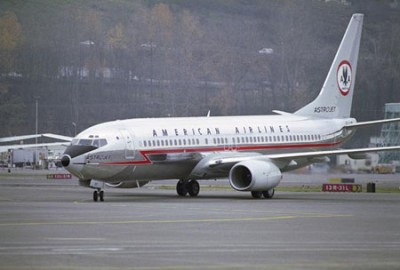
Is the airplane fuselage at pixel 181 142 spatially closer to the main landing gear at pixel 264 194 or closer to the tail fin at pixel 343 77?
the tail fin at pixel 343 77

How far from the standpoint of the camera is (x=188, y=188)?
45.8 metres

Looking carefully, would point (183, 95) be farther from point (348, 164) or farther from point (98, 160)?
point (98, 160)

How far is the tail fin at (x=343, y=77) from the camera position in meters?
52.5

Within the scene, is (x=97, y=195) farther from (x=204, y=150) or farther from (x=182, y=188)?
(x=204, y=150)

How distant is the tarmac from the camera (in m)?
19.5

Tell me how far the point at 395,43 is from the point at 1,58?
3050cm

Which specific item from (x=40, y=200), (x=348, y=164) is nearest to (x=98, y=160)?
(x=40, y=200)

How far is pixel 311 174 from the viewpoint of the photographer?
51.5 metres

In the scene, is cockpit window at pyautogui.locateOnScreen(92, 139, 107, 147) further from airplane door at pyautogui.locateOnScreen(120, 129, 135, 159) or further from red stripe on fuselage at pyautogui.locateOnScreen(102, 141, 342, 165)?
airplane door at pyautogui.locateOnScreen(120, 129, 135, 159)

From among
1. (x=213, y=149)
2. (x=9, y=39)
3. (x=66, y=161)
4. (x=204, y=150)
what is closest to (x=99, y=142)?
(x=66, y=161)

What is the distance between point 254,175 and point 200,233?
17.4 m

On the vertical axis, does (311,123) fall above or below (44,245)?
above

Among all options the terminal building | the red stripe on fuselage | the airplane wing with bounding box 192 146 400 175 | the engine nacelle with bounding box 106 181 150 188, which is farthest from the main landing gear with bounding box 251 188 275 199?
the terminal building

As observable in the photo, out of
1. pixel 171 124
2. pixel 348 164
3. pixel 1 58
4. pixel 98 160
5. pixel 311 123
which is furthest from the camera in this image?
pixel 1 58
